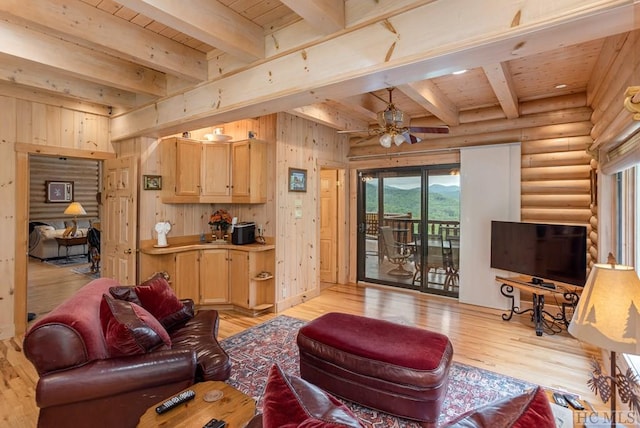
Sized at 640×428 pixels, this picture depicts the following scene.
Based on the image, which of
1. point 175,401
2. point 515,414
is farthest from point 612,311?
point 175,401

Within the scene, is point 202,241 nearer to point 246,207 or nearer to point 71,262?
point 246,207

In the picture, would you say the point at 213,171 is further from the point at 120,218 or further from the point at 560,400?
the point at 560,400

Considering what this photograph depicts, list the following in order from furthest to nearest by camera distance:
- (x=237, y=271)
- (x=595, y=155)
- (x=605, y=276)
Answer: (x=237, y=271)
(x=595, y=155)
(x=605, y=276)

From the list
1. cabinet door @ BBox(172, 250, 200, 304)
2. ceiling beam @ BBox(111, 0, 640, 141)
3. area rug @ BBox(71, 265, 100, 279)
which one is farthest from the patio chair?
area rug @ BBox(71, 265, 100, 279)

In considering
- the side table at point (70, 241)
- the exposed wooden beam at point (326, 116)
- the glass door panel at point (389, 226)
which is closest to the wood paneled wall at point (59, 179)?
the side table at point (70, 241)

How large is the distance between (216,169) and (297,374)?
3129mm

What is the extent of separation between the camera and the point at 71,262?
819cm

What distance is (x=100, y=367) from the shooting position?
6.03ft

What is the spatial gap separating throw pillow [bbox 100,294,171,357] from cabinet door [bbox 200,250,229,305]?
2.41 meters

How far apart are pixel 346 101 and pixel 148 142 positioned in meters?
2.75

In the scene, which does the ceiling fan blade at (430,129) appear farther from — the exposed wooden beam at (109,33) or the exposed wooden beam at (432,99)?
the exposed wooden beam at (109,33)

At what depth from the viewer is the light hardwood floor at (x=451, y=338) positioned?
272cm

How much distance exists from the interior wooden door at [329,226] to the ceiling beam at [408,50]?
3.57 meters

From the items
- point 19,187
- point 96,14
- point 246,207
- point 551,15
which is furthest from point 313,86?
point 19,187
